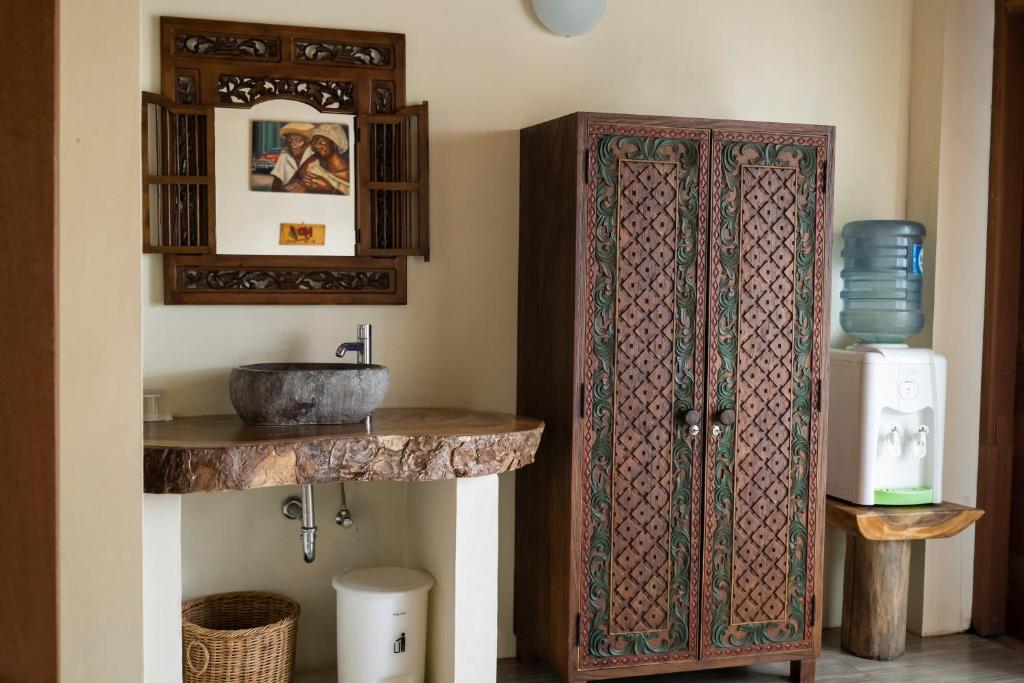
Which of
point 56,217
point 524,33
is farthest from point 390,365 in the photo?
point 56,217

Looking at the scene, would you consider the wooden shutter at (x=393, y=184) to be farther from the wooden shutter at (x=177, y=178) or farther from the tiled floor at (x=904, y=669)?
the tiled floor at (x=904, y=669)

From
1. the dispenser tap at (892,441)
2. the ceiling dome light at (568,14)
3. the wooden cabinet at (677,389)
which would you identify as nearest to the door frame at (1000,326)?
the dispenser tap at (892,441)

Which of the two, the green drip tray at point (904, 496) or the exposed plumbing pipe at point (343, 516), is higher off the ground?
the green drip tray at point (904, 496)

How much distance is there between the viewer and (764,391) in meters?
3.54

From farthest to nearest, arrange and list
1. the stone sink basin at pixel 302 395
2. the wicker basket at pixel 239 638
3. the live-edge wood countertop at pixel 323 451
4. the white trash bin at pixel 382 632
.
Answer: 1. the white trash bin at pixel 382 632
2. the wicker basket at pixel 239 638
3. the stone sink basin at pixel 302 395
4. the live-edge wood countertop at pixel 323 451

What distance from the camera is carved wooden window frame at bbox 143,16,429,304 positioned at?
3.44 meters

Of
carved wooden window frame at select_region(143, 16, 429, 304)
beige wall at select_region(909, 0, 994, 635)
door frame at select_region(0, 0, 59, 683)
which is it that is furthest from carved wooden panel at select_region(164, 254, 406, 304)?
beige wall at select_region(909, 0, 994, 635)

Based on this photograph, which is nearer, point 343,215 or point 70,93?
point 70,93

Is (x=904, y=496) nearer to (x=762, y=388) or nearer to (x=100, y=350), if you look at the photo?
(x=762, y=388)

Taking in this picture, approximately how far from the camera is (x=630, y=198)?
3369 millimetres

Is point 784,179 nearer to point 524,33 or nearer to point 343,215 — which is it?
point 524,33

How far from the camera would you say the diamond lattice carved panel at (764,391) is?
350 centimetres

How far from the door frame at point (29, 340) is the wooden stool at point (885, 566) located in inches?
111

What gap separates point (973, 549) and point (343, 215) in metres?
2.86
